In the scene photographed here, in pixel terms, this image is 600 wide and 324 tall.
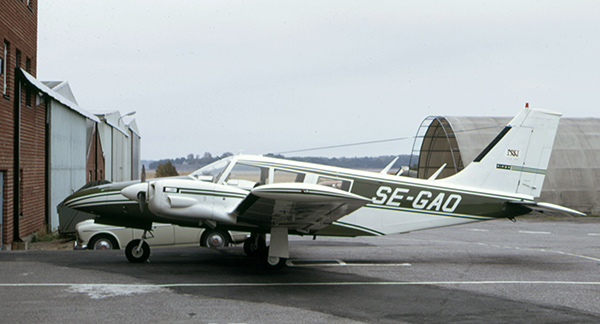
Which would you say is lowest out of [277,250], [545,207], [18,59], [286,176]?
[277,250]

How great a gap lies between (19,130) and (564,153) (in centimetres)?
3053

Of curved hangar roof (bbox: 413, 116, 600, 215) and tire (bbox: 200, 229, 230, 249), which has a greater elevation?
curved hangar roof (bbox: 413, 116, 600, 215)

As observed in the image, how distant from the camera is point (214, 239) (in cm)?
1547

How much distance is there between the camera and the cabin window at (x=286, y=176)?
38.9 ft

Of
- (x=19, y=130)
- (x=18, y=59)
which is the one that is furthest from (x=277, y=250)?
(x=18, y=59)

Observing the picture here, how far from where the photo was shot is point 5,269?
11031 mm

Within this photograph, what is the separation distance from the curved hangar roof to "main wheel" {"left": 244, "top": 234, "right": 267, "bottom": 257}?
78.9 ft

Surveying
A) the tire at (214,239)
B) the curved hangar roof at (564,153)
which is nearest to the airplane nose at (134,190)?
the tire at (214,239)

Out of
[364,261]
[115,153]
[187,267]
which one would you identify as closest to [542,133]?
[364,261]

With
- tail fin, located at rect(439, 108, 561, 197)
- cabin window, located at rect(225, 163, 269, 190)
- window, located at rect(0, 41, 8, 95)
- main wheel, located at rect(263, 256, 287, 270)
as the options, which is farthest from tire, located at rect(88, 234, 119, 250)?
tail fin, located at rect(439, 108, 561, 197)

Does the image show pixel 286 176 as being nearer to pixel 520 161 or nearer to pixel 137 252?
pixel 137 252

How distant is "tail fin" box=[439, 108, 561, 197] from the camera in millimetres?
13445

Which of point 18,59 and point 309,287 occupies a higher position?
point 18,59

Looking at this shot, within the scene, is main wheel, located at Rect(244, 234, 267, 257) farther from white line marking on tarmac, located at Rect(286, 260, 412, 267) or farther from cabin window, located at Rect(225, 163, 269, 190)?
cabin window, located at Rect(225, 163, 269, 190)
